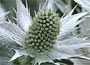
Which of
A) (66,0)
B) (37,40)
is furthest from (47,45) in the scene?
(66,0)

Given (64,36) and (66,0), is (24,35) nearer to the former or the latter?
(64,36)

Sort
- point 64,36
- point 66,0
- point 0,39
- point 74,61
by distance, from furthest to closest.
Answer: point 66,0, point 74,61, point 64,36, point 0,39

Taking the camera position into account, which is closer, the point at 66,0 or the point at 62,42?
the point at 62,42

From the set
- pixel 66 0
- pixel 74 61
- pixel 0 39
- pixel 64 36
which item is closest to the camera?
pixel 0 39

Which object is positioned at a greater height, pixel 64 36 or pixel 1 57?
pixel 64 36
